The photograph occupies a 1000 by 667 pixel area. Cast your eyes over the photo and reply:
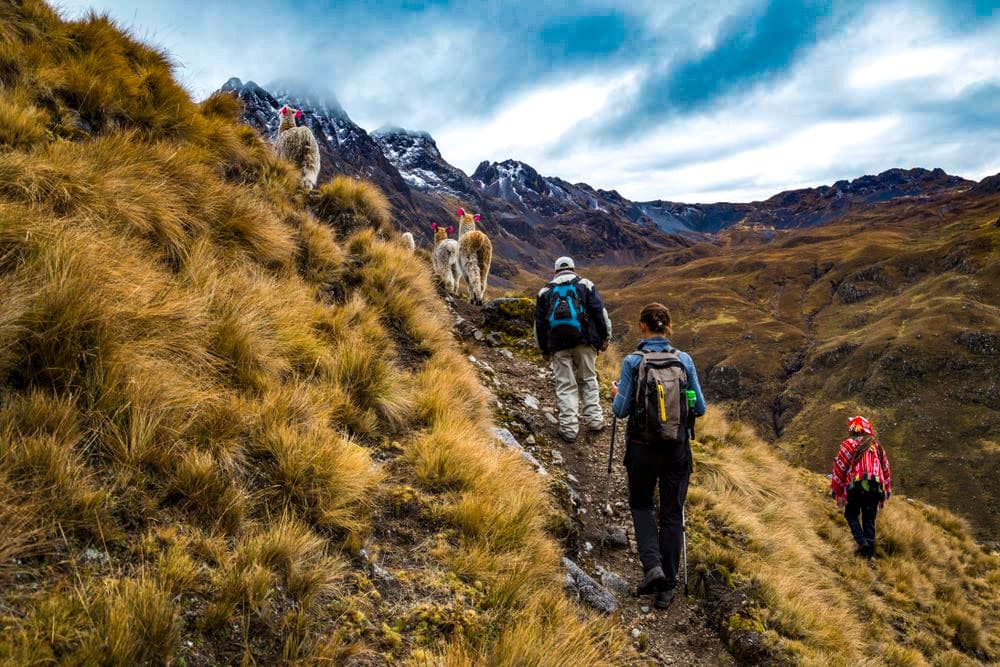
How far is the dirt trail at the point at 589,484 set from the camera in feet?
13.6

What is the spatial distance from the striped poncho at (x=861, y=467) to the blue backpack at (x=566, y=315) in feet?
18.6

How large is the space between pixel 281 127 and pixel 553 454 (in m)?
8.87

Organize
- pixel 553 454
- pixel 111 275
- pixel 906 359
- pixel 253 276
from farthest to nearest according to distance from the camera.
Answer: pixel 906 359, pixel 553 454, pixel 253 276, pixel 111 275

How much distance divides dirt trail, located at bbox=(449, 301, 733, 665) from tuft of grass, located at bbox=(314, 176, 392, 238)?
9.53 ft

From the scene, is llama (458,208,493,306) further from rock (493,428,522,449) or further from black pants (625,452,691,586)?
black pants (625,452,691,586)

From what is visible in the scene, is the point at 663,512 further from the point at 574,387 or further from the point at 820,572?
the point at 820,572

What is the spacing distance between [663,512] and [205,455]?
399cm

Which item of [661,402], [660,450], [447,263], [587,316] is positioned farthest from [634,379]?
[447,263]

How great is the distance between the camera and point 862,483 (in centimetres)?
837

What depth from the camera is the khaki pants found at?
7.05 metres

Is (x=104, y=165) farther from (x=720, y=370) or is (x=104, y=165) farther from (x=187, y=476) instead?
(x=720, y=370)

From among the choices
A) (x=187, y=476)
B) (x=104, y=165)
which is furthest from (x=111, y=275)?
(x=104, y=165)

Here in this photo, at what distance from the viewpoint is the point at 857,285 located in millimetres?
132875

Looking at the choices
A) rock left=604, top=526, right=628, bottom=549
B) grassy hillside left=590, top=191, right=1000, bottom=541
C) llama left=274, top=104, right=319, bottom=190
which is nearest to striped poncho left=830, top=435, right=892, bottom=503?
rock left=604, top=526, right=628, bottom=549
